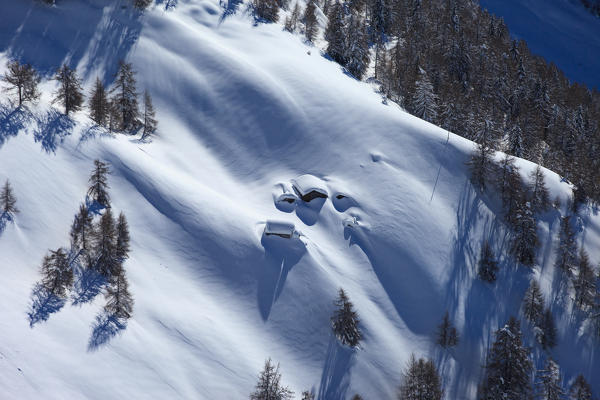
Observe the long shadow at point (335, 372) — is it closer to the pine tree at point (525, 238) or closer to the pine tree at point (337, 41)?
the pine tree at point (525, 238)

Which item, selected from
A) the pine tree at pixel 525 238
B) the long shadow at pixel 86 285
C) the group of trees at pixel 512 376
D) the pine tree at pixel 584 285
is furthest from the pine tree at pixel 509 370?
the long shadow at pixel 86 285

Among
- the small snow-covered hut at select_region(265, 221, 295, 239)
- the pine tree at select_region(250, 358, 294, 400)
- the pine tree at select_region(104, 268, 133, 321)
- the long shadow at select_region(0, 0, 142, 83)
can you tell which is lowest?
the pine tree at select_region(250, 358, 294, 400)

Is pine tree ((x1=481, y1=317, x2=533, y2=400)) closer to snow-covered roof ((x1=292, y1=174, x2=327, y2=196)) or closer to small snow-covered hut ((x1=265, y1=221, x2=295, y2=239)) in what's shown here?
small snow-covered hut ((x1=265, y1=221, x2=295, y2=239))

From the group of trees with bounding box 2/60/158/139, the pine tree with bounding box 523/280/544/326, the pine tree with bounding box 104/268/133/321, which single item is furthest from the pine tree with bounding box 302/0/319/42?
the pine tree with bounding box 104/268/133/321

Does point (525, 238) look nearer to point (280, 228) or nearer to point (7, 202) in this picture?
point (280, 228)

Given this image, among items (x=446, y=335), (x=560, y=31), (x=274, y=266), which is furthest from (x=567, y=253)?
(x=560, y=31)

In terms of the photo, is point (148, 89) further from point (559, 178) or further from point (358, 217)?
point (559, 178)

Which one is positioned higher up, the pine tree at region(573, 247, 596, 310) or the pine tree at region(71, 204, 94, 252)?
the pine tree at region(573, 247, 596, 310)
